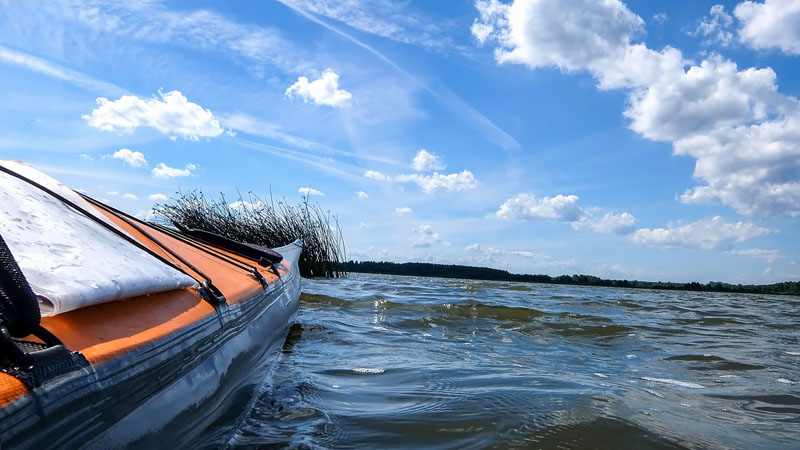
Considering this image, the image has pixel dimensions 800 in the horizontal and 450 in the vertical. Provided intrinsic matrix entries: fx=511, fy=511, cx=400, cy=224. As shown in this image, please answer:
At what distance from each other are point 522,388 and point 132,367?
92.4 inches

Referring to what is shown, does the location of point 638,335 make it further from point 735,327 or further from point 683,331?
point 735,327

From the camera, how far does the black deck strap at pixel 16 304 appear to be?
1.05 meters

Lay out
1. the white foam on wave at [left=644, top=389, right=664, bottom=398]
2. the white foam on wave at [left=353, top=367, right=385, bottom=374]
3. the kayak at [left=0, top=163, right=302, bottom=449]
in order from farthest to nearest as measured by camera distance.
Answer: the white foam on wave at [left=353, top=367, right=385, bottom=374], the white foam on wave at [left=644, top=389, right=664, bottom=398], the kayak at [left=0, top=163, right=302, bottom=449]

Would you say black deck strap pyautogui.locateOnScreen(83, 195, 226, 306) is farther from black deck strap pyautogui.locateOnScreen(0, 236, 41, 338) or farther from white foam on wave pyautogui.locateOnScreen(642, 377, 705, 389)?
white foam on wave pyautogui.locateOnScreen(642, 377, 705, 389)

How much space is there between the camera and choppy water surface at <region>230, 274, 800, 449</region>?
90.1 inches

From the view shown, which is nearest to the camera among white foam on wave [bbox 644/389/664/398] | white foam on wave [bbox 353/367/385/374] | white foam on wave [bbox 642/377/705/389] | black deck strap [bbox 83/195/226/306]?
black deck strap [bbox 83/195/226/306]

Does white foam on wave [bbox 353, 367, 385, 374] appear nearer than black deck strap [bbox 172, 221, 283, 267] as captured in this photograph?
Yes

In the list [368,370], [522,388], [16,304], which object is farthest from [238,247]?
[16,304]

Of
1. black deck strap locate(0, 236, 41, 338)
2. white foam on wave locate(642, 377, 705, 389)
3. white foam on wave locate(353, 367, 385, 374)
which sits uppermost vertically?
black deck strap locate(0, 236, 41, 338)

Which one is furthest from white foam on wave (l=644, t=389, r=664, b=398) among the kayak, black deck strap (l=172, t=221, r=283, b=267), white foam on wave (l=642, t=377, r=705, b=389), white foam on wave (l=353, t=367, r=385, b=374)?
black deck strap (l=172, t=221, r=283, b=267)

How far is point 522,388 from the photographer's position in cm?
307

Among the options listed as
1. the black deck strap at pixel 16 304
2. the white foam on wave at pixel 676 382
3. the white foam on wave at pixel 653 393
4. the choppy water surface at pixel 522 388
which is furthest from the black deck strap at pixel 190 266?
the white foam on wave at pixel 676 382

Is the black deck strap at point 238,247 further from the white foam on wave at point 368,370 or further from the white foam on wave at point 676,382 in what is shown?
the white foam on wave at point 676,382

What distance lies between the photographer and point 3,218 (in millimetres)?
1583
